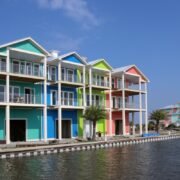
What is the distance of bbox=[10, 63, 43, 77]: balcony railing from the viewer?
3388cm

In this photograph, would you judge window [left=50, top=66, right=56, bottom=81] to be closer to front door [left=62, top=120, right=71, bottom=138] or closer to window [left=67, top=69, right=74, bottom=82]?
window [left=67, top=69, right=74, bottom=82]

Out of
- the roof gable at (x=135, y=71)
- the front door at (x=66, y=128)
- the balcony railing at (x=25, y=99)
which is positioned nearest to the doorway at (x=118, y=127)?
the roof gable at (x=135, y=71)

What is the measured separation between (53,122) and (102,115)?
18.4 feet

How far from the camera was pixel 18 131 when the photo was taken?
117 feet

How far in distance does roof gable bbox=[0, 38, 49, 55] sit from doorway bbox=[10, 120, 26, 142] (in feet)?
24.4

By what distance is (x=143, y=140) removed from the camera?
1576 inches

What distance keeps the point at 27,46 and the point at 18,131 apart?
8773 mm

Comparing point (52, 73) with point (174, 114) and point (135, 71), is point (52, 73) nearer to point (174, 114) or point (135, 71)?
point (135, 71)

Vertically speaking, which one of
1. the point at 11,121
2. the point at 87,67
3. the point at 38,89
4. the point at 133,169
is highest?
the point at 87,67

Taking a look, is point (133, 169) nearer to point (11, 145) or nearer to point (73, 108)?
point (11, 145)

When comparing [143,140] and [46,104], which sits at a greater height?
[46,104]

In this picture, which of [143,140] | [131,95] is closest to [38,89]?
[143,140]

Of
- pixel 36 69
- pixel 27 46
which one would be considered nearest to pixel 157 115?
pixel 36 69

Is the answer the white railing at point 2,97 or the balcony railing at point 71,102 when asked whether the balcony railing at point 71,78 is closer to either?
the balcony railing at point 71,102
